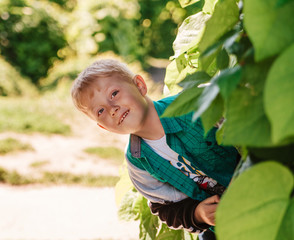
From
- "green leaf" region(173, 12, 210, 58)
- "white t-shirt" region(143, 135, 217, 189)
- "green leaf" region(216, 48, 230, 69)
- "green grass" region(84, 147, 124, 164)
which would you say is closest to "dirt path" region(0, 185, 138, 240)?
"green grass" region(84, 147, 124, 164)

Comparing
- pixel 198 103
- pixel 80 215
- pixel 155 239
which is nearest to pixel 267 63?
pixel 198 103

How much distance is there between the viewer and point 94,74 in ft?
3.95

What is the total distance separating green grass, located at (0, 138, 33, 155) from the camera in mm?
5562

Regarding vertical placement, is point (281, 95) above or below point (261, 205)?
above

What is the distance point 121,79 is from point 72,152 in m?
4.74

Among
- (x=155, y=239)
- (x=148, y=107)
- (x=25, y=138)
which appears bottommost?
(x=25, y=138)

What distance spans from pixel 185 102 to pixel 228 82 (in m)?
0.10

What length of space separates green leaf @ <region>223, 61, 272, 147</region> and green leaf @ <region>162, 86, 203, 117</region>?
76mm

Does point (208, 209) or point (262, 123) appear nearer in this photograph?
point (262, 123)

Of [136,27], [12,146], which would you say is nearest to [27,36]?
[136,27]

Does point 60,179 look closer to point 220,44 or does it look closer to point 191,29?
point 191,29

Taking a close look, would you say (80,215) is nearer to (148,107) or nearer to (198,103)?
(148,107)

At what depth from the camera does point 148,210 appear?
1238 millimetres

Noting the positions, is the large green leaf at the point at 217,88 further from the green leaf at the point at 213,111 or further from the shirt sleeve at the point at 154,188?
the shirt sleeve at the point at 154,188
